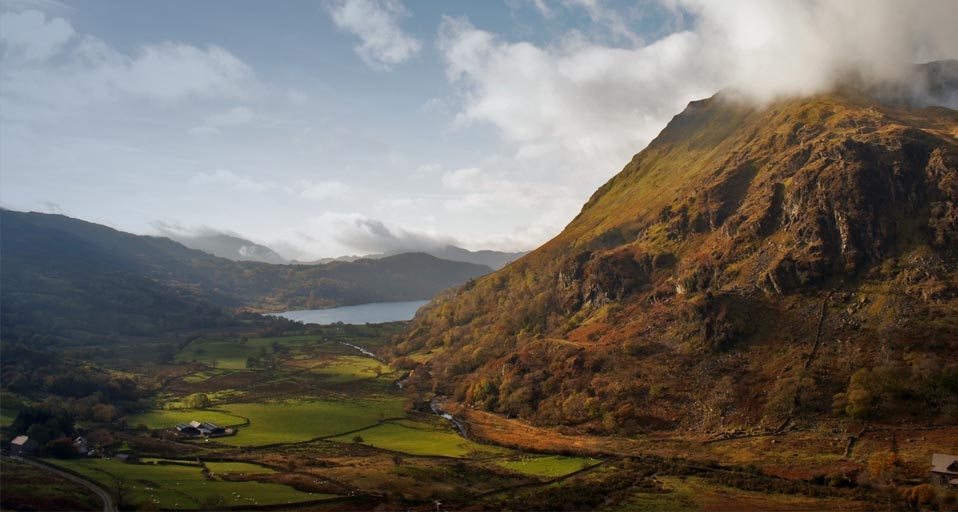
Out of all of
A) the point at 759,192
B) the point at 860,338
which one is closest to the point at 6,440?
the point at 860,338

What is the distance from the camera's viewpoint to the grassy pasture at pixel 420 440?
92481 millimetres

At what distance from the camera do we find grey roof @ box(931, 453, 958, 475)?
214 ft

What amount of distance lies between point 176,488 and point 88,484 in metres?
11.4

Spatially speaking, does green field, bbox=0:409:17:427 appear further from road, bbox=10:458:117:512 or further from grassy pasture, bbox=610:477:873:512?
grassy pasture, bbox=610:477:873:512

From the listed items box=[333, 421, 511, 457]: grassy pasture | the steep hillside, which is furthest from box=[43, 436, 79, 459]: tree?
the steep hillside

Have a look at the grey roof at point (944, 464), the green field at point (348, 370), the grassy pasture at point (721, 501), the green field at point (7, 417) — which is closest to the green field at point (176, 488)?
the green field at point (7, 417)

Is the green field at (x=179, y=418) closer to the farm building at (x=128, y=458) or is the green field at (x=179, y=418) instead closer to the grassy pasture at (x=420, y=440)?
the farm building at (x=128, y=458)

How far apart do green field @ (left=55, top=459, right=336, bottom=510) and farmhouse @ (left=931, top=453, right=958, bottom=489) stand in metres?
69.7

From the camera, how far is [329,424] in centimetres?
11194

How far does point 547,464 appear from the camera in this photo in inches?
3312

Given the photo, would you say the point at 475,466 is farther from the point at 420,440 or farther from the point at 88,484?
the point at 88,484

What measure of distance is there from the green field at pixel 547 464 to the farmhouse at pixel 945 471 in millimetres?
39948

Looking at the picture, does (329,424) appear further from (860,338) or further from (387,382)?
(860,338)

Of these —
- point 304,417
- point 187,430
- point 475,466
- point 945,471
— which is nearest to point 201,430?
point 187,430
